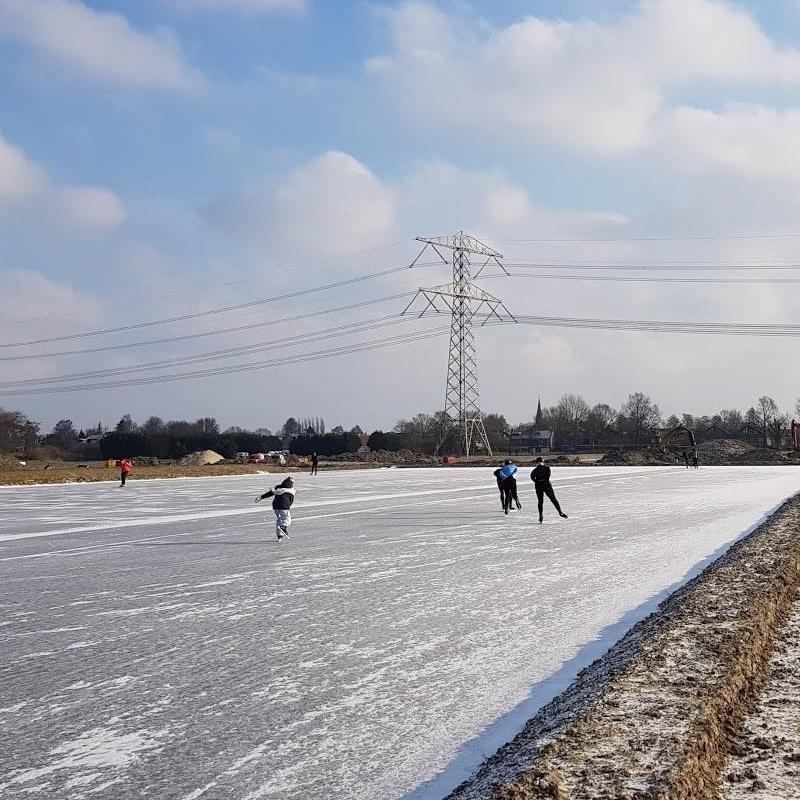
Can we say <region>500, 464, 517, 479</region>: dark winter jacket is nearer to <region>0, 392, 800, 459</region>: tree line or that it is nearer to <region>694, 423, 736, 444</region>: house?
<region>0, 392, 800, 459</region>: tree line

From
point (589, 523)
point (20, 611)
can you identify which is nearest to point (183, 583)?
point (20, 611)

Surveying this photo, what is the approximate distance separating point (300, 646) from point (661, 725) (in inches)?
123

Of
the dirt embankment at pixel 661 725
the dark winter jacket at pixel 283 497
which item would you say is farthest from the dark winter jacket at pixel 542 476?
the dirt embankment at pixel 661 725

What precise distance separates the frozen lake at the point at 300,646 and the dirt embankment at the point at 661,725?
31 cm

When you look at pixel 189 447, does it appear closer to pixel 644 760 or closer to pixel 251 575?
pixel 251 575

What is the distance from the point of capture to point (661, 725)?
4.14m

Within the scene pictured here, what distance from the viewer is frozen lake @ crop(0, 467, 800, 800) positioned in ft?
13.3

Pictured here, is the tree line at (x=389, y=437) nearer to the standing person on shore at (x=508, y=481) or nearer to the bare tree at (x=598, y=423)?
the bare tree at (x=598, y=423)

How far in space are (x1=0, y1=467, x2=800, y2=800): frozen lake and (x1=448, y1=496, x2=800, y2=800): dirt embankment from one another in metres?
0.31

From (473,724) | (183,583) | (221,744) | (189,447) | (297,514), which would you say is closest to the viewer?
(221,744)

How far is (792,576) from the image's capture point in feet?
29.6

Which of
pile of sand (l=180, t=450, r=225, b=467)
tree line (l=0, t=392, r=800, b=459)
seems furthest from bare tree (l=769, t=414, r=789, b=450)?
pile of sand (l=180, t=450, r=225, b=467)

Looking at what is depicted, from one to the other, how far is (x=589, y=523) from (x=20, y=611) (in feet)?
36.8

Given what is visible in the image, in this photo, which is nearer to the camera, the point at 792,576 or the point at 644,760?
the point at 644,760
